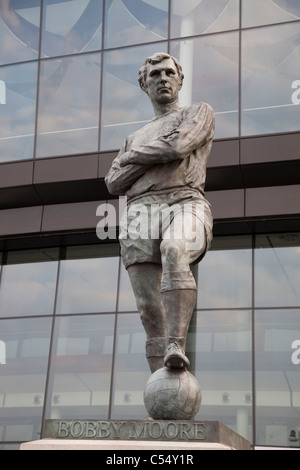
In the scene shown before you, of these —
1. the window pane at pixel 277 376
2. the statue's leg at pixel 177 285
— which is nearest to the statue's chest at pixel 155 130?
the statue's leg at pixel 177 285

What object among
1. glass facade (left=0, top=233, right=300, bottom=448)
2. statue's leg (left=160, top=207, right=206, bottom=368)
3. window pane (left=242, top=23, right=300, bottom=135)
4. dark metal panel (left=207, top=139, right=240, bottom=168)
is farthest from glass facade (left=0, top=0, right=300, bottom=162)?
statue's leg (left=160, top=207, right=206, bottom=368)

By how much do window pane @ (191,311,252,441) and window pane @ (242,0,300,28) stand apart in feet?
20.8

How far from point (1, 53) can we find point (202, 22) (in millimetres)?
4988

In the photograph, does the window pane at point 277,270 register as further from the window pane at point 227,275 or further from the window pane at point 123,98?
the window pane at point 123,98

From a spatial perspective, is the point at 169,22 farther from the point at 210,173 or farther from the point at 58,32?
the point at 210,173

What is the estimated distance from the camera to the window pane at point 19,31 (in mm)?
18520

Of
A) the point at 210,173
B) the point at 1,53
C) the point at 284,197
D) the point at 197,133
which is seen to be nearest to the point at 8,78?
the point at 1,53

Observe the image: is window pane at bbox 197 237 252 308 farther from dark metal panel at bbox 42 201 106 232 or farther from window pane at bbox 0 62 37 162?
window pane at bbox 0 62 37 162

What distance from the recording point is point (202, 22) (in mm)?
17359

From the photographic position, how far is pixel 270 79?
1652 centimetres

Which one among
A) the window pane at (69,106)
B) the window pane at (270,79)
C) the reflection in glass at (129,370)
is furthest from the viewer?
the window pane at (69,106)

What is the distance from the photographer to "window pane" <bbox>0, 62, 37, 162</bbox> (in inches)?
697

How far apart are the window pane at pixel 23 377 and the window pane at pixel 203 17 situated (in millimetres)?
7211
